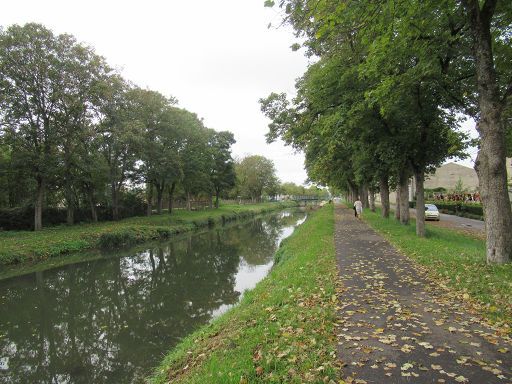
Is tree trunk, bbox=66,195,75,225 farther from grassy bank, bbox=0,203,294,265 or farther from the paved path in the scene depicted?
the paved path

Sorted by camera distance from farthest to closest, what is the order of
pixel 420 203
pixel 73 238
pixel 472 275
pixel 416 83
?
1. pixel 73 238
2. pixel 420 203
3. pixel 416 83
4. pixel 472 275

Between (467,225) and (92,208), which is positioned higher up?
(92,208)

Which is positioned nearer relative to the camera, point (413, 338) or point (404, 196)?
point (413, 338)

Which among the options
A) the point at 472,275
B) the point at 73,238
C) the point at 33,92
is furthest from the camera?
the point at 33,92

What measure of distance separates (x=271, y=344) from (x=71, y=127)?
2511 cm

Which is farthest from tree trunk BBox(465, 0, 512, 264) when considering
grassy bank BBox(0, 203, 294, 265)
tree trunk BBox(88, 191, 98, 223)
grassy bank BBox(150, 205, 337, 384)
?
tree trunk BBox(88, 191, 98, 223)

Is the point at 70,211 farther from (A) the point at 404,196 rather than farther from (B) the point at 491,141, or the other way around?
(B) the point at 491,141

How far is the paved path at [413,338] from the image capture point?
13.4ft

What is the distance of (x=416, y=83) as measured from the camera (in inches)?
417

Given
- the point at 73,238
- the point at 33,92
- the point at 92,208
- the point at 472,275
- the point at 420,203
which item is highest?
the point at 33,92

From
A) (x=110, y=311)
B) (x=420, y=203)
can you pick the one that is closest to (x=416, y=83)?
(x=420, y=203)

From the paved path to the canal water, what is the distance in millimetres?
4504

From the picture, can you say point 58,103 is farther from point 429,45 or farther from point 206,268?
point 429,45

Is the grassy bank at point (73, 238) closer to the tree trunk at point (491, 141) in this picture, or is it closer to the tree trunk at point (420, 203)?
the tree trunk at point (420, 203)
